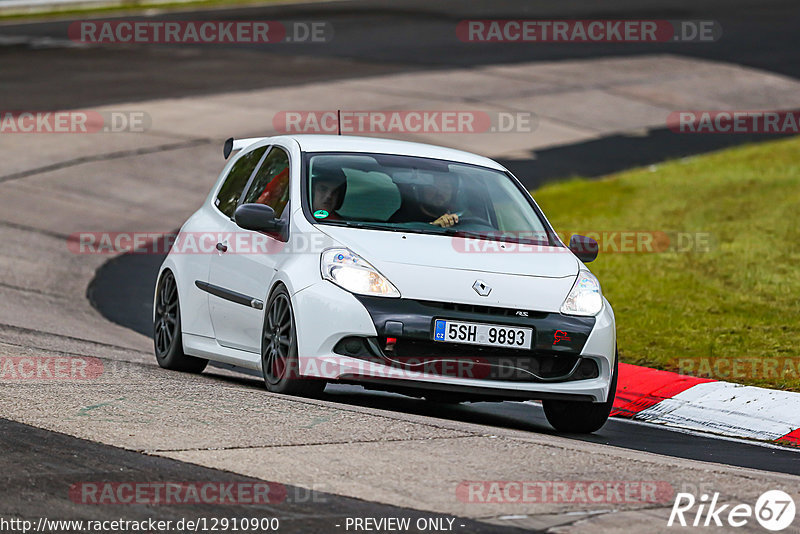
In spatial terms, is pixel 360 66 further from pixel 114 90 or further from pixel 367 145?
pixel 367 145

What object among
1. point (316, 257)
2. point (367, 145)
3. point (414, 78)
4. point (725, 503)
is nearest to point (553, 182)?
point (414, 78)

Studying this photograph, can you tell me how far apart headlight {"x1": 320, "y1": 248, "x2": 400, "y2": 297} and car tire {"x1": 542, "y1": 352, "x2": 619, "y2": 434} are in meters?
1.42

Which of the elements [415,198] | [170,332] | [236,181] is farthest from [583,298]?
[170,332]

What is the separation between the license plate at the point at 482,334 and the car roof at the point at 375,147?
178 cm

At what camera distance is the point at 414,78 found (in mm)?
27938

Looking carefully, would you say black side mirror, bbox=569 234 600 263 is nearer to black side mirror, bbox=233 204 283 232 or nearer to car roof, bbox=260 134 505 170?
car roof, bbox=260 134 505 170

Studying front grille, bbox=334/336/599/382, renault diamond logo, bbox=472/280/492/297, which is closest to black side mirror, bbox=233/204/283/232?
front grille, bbox=334/336/599/382

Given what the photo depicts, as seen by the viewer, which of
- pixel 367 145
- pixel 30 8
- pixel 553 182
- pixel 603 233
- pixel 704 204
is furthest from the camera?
pixel 30 8

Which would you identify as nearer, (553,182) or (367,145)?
(367,145)

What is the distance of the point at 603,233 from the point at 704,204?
2.30m

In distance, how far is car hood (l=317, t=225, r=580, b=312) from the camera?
7914 mm

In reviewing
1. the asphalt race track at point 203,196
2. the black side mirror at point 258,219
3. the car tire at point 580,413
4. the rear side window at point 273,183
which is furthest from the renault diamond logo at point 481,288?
the rear side window at point 273,183

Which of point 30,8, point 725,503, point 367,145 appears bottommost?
point 725,503

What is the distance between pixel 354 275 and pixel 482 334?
771mm
